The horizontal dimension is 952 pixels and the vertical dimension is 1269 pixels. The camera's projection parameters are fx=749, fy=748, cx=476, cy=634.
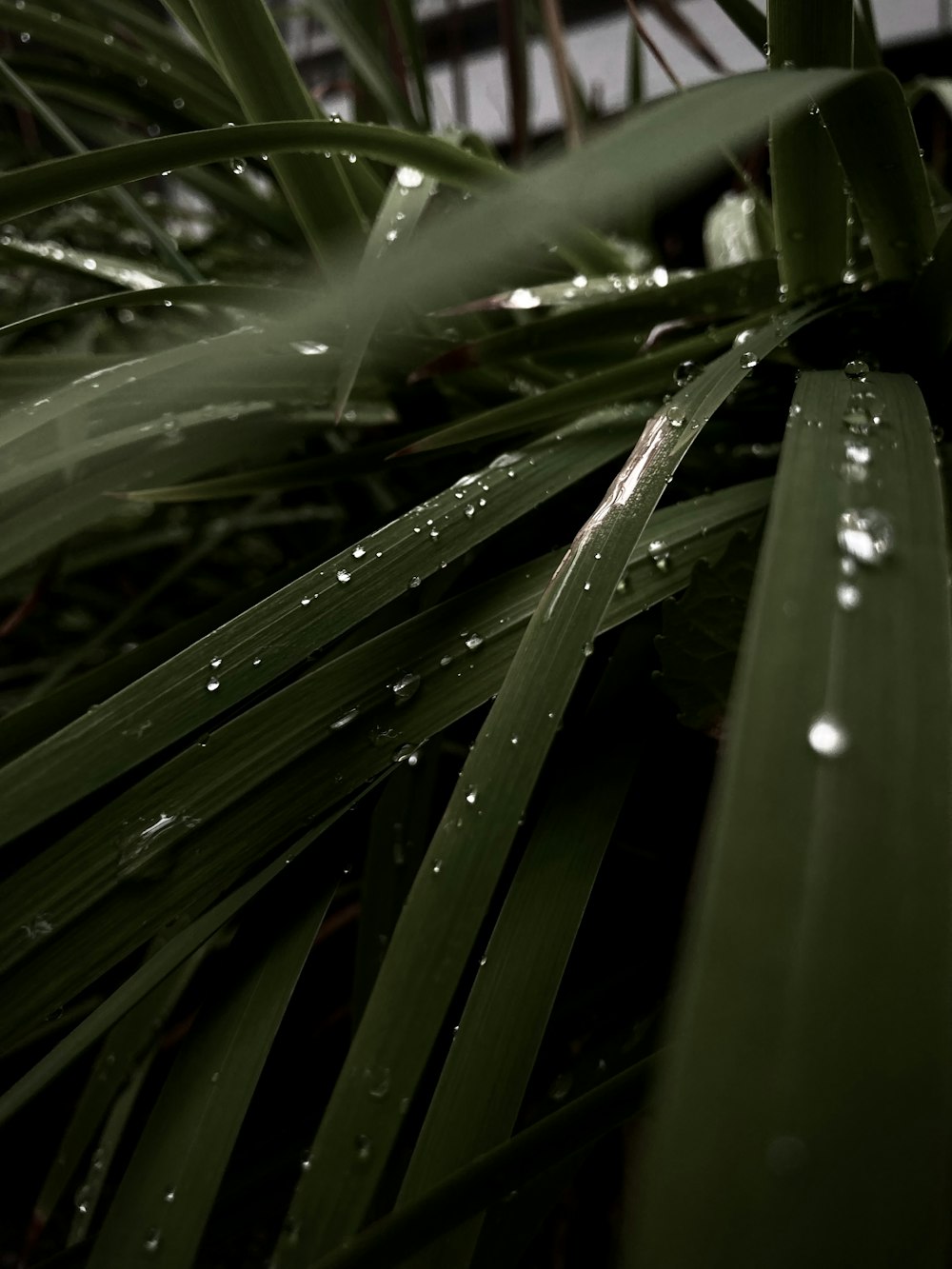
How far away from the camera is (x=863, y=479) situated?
0.21m

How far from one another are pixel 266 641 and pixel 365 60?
2.18 ft

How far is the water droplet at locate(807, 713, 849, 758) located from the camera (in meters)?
0.15

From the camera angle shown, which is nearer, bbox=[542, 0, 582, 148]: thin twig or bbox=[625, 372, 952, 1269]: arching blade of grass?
bbox=[625, 372, 952, 1269]: arching blade of grass

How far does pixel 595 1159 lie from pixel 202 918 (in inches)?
15.0

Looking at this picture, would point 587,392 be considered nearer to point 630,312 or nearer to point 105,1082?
point 630,312

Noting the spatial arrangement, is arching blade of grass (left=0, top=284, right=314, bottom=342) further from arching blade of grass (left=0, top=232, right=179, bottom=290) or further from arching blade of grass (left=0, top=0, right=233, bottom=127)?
arching blade of grass (left=0, top=0, right=233, bottom=127)

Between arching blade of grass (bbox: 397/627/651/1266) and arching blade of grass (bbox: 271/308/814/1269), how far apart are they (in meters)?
Result: 0.03

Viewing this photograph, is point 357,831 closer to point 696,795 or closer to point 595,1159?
point 696,795

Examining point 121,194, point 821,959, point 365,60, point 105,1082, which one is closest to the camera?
point 821,959

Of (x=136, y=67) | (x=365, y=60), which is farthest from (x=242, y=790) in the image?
(x=365, y=60)

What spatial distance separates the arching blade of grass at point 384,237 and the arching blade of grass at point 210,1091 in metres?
0.23

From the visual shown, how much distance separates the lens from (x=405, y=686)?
0.31 m

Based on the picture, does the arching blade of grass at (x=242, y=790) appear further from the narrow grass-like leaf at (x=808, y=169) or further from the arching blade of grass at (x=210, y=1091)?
the narrow grass-like leaf at (x=808, y=169)

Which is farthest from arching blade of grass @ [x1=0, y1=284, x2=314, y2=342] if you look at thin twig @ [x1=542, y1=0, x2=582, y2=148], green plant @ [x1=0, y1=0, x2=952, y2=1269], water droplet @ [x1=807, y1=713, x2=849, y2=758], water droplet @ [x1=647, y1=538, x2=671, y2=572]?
thin twig @ [x1=542, y1=0, x2=582, y2=148]
